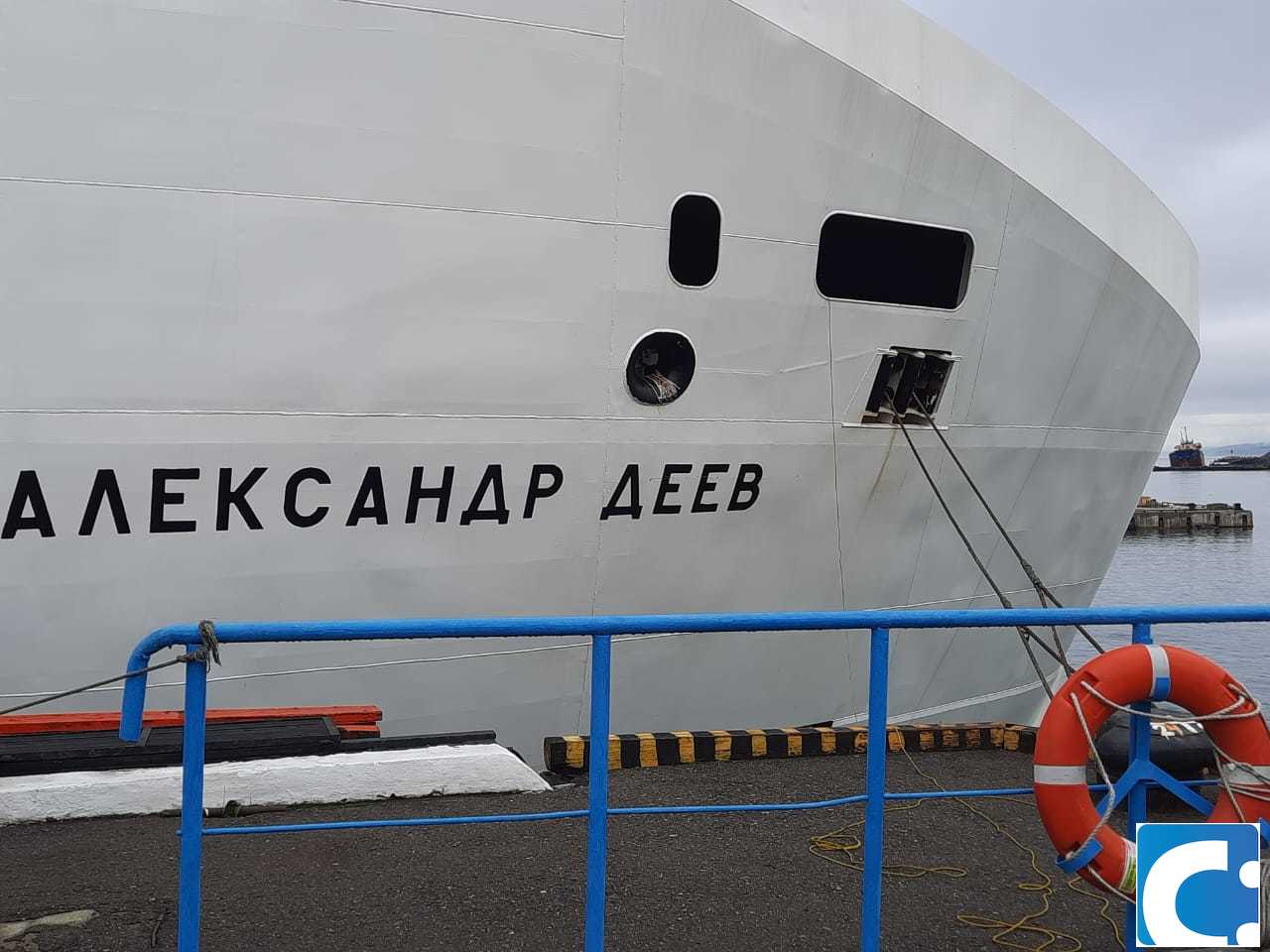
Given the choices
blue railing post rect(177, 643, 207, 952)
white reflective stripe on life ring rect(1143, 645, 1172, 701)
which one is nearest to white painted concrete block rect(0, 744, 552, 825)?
blue railing post rect(177, 643, 207, 952)

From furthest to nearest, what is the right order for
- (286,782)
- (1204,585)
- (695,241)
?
(1204,585) → (695,241) → (286,782)

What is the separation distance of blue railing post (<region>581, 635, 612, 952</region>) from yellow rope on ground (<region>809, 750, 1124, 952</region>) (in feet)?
4.65

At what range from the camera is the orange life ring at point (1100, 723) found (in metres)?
3.20

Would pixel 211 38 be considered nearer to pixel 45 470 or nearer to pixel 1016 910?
pixel 45 470

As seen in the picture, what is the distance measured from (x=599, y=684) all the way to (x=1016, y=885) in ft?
6.75

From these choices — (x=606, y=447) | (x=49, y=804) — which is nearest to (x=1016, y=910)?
(x=606, y=447)

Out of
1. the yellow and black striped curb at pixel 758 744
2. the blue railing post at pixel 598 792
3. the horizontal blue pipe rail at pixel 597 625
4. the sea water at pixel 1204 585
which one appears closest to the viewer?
the horizontal blue pipe rail at pixel 597 625

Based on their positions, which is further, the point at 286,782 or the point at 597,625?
the point at 286,782

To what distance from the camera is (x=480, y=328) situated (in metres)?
5.33

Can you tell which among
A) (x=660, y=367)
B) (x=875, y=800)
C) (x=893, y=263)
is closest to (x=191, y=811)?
(x=875, y=800)

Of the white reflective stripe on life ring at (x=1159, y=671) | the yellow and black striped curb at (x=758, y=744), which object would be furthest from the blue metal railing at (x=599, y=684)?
the yellow and black striped curb at (x=758, y=744)

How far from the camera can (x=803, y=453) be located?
6230 millimetres

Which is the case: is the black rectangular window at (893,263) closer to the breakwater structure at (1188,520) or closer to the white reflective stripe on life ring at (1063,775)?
the white reflective stripe on life ring at (1063,775)

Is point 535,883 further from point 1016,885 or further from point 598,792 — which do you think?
point 1016,885
